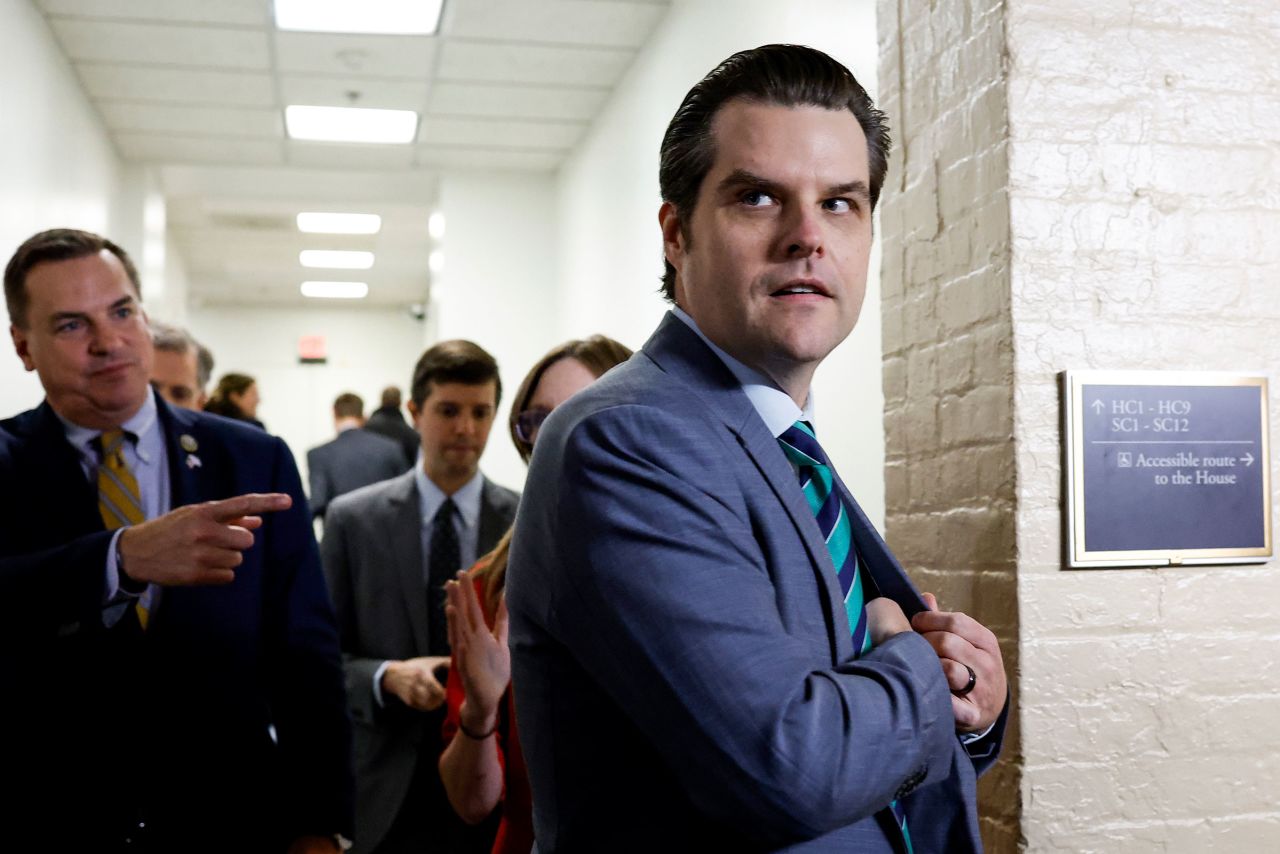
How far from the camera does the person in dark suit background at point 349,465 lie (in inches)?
209

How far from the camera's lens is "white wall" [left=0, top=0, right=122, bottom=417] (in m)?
3.99

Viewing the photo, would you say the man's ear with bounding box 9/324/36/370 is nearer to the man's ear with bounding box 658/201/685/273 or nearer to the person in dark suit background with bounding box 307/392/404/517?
the man's ear with bounding box 658/201/685/273

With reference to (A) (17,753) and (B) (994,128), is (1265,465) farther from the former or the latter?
(A) (17,753)

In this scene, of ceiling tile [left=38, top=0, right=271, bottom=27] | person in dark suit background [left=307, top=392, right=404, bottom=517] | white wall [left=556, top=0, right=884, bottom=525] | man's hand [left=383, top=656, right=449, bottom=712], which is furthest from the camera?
person in dark suit background [left=307, top=392, right=404, bottom=517]

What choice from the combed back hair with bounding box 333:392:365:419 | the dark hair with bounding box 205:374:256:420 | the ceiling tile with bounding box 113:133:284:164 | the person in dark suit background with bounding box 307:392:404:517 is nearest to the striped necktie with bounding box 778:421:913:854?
the dark hair with bounding box 205:374:256:420

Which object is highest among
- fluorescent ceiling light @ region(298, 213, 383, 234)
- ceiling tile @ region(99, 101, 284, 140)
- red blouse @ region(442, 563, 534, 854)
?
fluorescent ceiling light @ region(298, 213, 383, 234)

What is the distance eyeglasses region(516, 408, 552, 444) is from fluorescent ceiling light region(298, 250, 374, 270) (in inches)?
321

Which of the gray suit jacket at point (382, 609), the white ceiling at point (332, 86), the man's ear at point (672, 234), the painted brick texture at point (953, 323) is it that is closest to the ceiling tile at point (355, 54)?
the white ceiling at point (332, 86)

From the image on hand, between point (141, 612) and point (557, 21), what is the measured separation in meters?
3.49

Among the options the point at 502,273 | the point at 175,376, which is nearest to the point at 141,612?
the point at 175,376

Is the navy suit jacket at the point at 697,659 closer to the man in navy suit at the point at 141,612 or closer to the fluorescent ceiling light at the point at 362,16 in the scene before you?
the man in navy suit at the point at 141,612

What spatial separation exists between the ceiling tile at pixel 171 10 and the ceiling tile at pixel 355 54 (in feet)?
0.72

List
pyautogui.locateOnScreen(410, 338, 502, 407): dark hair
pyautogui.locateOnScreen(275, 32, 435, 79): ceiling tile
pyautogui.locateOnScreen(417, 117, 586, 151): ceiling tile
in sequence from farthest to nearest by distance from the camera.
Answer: pyautogui.locateOnScreen(417, 117, 586, 151): ceiling tile, pyautogui.locateOnScreen(275, 32, 435, 79): ceiling tile, pyautogui.locateOnScreen(410, 338, 502, 407): dark hair

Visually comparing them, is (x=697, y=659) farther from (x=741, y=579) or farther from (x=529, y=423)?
(x=529, y=423)
